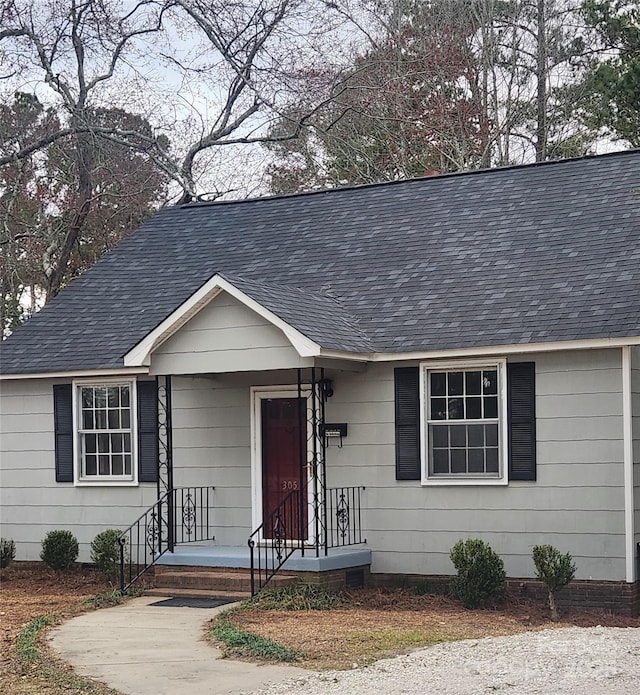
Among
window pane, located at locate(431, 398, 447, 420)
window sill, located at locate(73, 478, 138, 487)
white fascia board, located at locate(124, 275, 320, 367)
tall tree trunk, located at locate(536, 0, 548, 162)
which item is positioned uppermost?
tall tree trunk, located at locate(536, 0, 548, 162)

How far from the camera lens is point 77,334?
16.3m

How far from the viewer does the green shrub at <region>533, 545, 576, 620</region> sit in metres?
12.1

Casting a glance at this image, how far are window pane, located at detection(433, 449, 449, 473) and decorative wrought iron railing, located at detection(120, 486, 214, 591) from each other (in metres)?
3.11

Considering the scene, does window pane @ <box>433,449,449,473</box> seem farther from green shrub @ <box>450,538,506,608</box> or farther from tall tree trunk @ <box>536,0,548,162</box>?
tall tree trunk @ <box>536,0,548,162</box>

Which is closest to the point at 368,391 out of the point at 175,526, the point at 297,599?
the point at 297,599

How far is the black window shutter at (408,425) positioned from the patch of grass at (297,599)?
1.71 meters

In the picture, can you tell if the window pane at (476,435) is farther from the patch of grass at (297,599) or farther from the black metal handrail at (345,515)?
the patch of grass at (297,599)

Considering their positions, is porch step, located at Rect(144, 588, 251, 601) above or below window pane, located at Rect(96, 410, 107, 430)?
below

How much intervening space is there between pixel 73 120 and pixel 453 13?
10.4 m

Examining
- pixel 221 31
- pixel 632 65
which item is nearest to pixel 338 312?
pixel 221 31

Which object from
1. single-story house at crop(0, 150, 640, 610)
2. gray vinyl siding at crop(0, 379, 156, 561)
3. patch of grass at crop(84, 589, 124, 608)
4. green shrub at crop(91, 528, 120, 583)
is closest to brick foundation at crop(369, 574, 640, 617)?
single-story house at crop(0, 150, 640, 610)

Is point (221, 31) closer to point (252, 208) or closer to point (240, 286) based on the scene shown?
point (252, 208)

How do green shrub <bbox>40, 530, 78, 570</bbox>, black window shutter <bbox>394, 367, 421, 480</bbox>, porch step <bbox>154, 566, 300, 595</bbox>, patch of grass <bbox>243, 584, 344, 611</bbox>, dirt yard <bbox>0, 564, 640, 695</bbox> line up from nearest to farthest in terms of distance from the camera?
dirt yard <bbox>0, 564, 640, 695</bbox>
patch of grass <bbox>243, 584, 344, 611</bbox>
porch step <bbox>154, 566, 300, 595</bbox>
black window shutter <bbox>394, 367, 421, 480</bbox>
green shrub <bbox>40, 530, 78, 570</bbox>

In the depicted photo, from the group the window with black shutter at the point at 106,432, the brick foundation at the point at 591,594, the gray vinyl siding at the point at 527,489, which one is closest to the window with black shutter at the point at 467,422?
the gray vinyl siding at the point at 527,489
